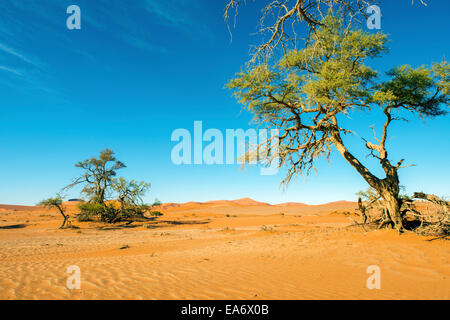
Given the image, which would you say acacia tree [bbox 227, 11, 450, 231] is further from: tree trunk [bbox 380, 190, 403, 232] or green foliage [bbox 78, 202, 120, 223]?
green foliage [bbox 78, 202, 120, 223]

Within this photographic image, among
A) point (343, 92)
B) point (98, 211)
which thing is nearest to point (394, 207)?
point (343, 92)

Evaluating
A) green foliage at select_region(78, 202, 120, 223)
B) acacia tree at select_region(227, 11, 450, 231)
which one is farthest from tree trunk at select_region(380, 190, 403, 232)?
green foliage at select_region(78, 202, 120, 223)

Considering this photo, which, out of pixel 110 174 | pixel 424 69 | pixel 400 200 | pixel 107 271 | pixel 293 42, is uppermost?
pixel 424 69

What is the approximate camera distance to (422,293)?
425 centimetres

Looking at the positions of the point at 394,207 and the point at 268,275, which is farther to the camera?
the point at 394,207

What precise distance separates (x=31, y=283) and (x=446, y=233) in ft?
43.1

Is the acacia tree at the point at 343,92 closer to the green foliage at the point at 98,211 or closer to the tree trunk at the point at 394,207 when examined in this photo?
the tree trunk at the point at 394,207

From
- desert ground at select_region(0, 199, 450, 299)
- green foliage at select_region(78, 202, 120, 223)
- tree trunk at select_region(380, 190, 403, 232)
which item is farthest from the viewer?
green foliage at select_region(78, 202, 120, 223)

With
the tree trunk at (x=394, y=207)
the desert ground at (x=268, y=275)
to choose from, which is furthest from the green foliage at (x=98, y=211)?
the tree trunk at (x=394, y=207)

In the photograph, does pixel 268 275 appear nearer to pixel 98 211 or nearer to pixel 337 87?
pixel 337 87

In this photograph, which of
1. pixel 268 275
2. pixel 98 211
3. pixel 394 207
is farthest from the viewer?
pixel 98 211
